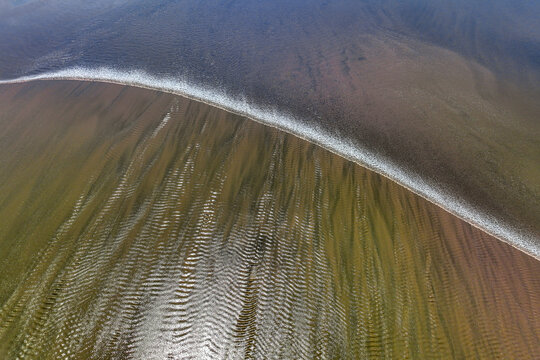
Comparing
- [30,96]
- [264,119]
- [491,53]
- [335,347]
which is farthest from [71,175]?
[491,53]

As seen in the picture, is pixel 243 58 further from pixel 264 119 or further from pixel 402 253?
pixel 402 253

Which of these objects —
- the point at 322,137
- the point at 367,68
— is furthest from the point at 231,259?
the point at 367,68

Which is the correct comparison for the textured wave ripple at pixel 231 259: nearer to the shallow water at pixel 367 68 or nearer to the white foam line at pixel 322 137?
the white foam line at pixel 322 137

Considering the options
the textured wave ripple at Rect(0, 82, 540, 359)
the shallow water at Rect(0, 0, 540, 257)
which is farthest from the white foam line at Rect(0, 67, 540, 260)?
the textured wave ripple at Rect(0, 82, 540, 359)

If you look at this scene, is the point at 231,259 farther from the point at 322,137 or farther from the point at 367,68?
the point at 367,68

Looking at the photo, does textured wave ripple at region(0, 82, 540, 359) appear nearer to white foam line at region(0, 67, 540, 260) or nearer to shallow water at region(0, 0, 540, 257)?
white foam line at region(0, 67, 540, 260)

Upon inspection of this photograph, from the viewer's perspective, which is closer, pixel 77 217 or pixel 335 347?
pixel 335 347
